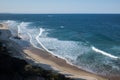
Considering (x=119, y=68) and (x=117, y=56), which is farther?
(x=117, y=56)

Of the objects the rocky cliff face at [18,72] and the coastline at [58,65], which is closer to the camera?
the rocky cliff face at [18,72]

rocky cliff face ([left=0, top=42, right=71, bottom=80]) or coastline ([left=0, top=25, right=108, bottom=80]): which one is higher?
rocky cliff face ([left=0, top=42, right=71, bottom=80])

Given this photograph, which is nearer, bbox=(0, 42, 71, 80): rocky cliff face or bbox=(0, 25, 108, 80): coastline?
bbox=(0, 42, 71, 80): rocky cliff face

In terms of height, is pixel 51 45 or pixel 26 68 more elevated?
pixel 26 68

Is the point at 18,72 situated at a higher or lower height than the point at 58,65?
higher

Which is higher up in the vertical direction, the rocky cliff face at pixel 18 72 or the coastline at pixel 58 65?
the rocky cliff face at pixel 18 72

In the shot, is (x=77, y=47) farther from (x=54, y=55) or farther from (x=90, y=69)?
(x=90, y=69)

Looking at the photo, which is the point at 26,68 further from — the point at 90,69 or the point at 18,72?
the point at 90,69

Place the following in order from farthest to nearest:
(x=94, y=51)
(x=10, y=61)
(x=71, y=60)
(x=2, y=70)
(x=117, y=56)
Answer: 1. (x=94, y=51)
2. (x=117, y=56)
3. (x=71, y=60)
4. (x=10, y=61)
5. (x=2, y=70)

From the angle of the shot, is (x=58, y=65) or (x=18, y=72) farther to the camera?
(x=58, y=65)

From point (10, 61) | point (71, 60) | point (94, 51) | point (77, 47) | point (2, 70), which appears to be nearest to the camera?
point (2, 70)

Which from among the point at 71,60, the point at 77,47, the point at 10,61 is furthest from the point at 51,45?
the point at 10,61
